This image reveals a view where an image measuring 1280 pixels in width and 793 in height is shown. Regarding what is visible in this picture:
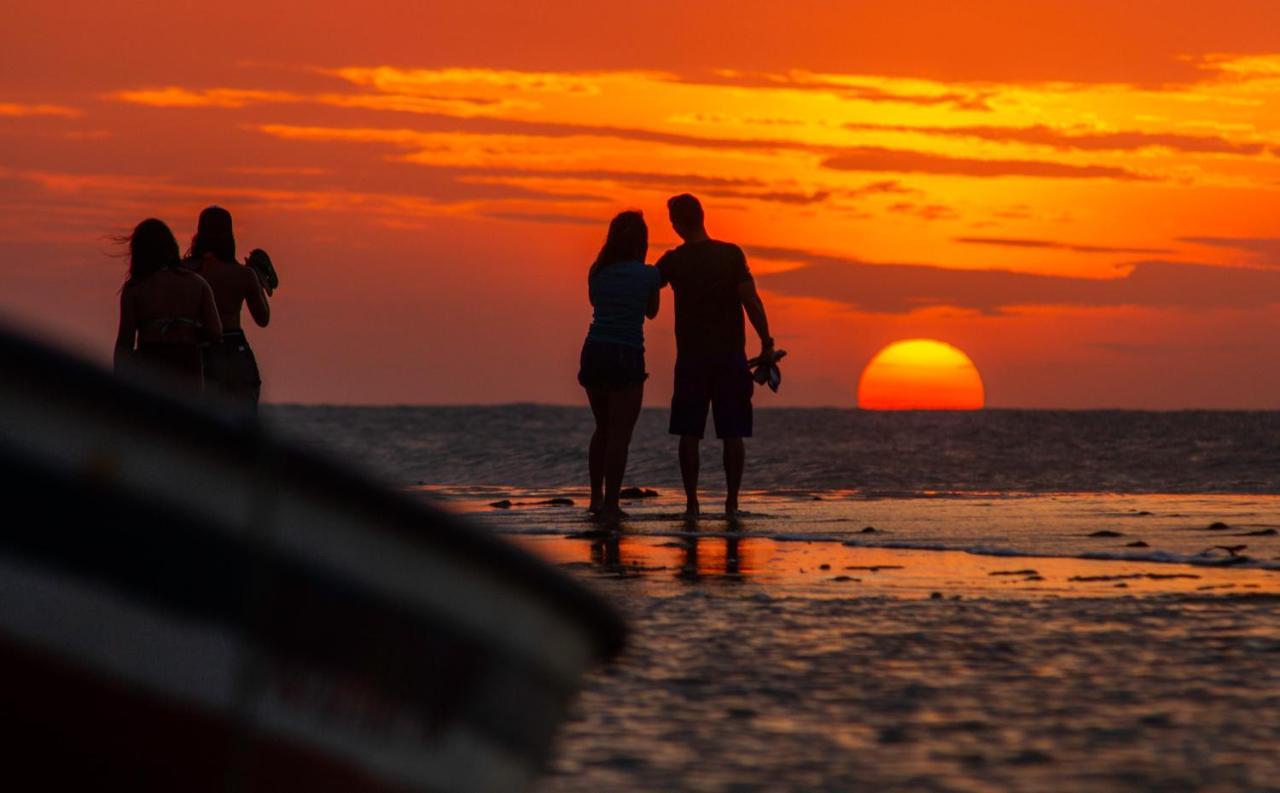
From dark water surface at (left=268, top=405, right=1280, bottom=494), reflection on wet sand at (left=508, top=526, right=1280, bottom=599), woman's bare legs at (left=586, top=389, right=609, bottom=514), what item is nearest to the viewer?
reflection on wet sand at (left=508, top=526, right=1280, bottom=599)

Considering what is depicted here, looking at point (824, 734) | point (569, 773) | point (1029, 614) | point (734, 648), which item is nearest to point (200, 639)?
point (569, 773)

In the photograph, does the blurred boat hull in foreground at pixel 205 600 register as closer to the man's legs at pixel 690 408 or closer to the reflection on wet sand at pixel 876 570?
the reflection on wet sand at pixel 876 570

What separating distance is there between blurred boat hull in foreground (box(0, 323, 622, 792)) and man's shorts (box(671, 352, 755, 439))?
873cm

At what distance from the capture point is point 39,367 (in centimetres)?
233

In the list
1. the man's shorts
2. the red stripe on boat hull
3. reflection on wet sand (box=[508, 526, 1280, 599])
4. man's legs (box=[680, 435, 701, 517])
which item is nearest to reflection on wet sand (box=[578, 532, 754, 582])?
reflection on wet sand (box=[508, 526, 1280, 599])

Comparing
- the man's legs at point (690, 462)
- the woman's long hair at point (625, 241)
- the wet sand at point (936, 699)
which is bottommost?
the wet sand at point (936, 699)

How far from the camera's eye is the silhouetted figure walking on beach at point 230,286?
9891 mm

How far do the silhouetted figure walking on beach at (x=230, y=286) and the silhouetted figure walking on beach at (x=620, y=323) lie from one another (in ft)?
6.55

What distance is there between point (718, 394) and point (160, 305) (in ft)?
13.0

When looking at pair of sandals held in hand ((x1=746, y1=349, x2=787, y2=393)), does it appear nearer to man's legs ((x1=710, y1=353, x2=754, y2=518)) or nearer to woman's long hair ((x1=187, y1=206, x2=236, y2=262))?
man's legs ((x1=710, y1=353, x2=754, y2=518))

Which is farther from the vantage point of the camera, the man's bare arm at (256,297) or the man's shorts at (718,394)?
the man's shorts at (718,394)

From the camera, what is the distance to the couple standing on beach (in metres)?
10.8

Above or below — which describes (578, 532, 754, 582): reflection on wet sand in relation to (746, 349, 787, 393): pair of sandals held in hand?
below

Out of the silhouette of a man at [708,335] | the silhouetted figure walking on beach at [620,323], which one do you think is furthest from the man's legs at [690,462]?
the silhouetted figure walking on beach at [620,323]
